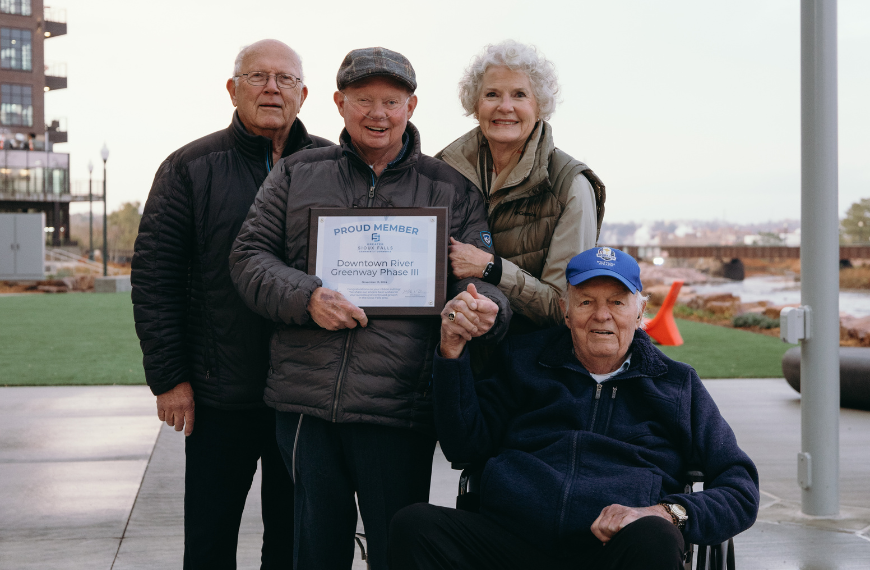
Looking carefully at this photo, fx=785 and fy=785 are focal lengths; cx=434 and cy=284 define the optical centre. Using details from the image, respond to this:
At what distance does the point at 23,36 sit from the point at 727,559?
64484 millimetres

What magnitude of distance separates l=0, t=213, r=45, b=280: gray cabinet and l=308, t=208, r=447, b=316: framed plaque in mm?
32997

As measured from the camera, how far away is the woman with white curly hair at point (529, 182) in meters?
2.48

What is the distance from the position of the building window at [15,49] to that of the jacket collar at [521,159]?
62.8 meters

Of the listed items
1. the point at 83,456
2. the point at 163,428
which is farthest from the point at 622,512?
the point at 163,428

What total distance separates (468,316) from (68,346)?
11.0m

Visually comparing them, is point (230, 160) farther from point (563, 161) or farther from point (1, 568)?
point (1, 568)

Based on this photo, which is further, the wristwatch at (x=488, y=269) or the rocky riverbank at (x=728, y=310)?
the rocky riverbank at (x=728, y=310)

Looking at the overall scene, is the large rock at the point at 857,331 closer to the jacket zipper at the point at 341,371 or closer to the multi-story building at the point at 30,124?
the jacket zipper at the point at 341,371

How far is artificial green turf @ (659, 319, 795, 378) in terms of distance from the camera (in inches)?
388

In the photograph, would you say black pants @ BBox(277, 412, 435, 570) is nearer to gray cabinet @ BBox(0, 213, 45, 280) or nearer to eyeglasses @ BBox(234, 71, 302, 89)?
eyeglasses @ BBox(234, 71, 302, 89)

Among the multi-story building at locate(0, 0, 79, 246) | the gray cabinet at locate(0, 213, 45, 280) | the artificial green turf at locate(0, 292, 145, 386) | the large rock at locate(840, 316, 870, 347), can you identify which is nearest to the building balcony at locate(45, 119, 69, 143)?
the multi-story building at locate(0, 0, 79, 246)

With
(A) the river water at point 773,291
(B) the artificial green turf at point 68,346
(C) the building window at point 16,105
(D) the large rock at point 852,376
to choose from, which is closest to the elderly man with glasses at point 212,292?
(D) the large rock at point 852,376

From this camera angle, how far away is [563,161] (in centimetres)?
257

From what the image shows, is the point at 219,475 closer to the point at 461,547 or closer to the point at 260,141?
the point at 461,547
